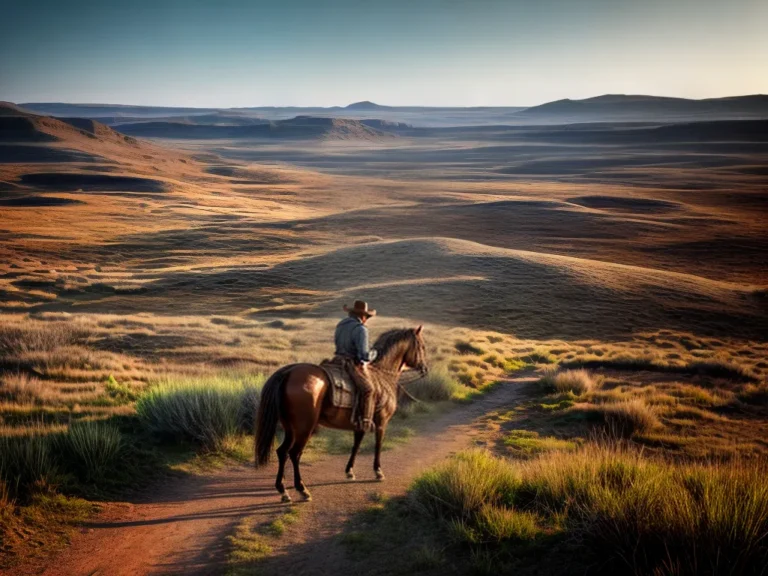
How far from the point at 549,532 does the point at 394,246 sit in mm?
43720

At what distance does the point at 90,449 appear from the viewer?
28.0 ft

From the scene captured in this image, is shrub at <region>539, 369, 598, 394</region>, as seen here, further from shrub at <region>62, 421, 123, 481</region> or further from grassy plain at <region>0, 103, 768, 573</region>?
shrub at <region>62, 421, 123, 481</region>

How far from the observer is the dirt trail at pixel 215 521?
21.9 ft

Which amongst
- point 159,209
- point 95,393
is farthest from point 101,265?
point 95,393

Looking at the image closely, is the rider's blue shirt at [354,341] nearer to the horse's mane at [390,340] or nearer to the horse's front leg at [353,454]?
the horse's mane at [390,340]

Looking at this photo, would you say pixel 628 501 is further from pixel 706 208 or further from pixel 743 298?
pixel 706 208

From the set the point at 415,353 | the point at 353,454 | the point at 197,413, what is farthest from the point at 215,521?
the point at 415,353

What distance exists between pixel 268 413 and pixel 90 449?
2.98 metres

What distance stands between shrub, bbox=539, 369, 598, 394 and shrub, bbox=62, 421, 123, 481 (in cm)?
1339

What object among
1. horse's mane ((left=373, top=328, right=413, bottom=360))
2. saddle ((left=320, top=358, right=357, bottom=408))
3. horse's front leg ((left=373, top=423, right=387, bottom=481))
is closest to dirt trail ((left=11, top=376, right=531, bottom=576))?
horse's front leg ((left=373, top=423, right=387, bottom=481))

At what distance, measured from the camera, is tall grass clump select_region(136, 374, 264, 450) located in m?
10.5

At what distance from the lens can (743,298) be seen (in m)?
39.7

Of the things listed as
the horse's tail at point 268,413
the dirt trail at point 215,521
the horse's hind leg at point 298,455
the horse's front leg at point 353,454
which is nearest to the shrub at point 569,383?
the dirt trail at point 215,521

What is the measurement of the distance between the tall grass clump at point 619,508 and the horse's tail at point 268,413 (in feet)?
7.41
